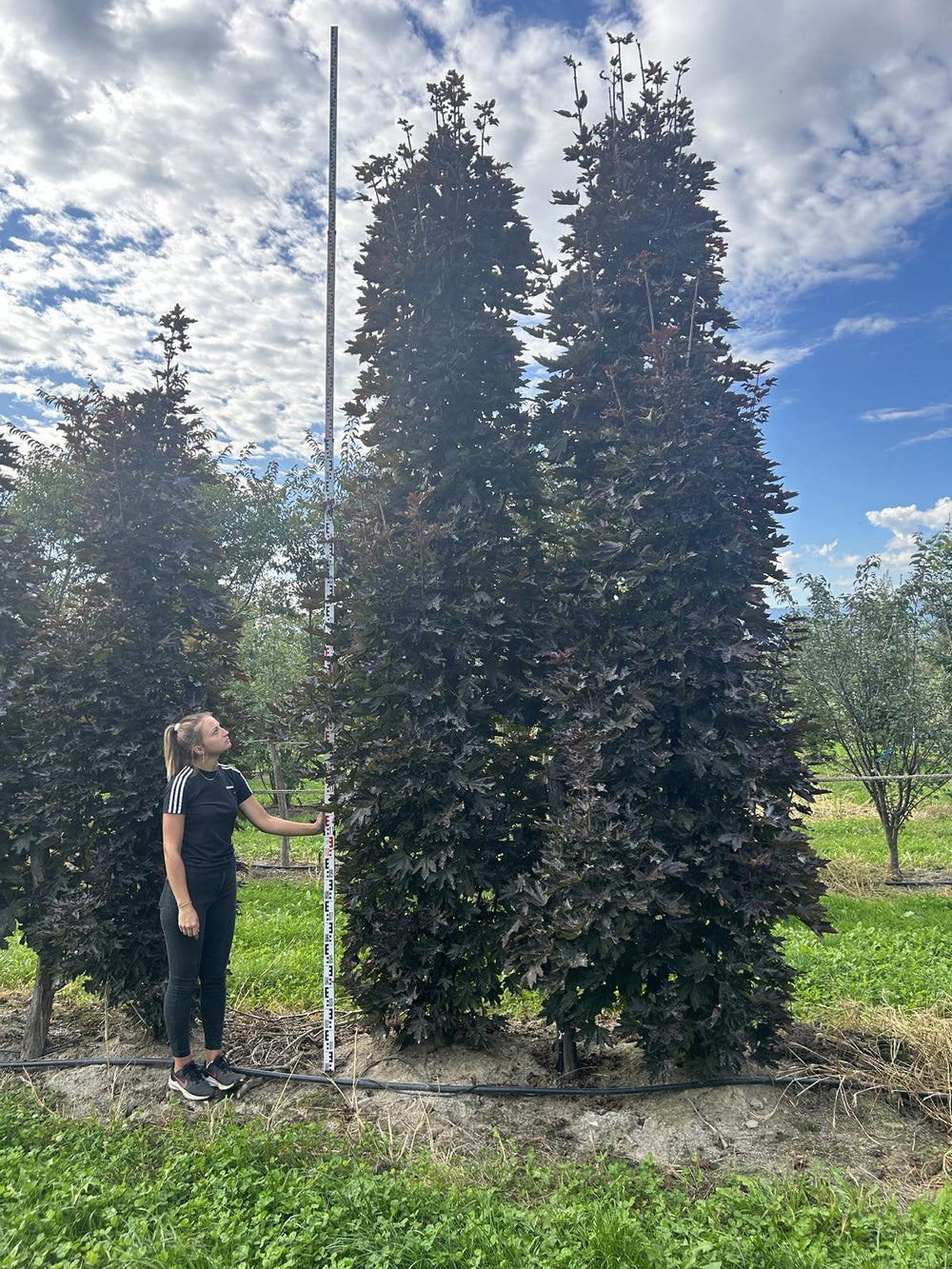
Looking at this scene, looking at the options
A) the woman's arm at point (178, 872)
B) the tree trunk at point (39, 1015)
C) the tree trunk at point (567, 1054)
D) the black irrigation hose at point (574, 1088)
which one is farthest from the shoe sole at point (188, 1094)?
the tree trunk at point (567, 1054)

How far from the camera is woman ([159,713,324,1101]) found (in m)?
4.22

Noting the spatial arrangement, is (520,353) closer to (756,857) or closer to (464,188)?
(464,188)

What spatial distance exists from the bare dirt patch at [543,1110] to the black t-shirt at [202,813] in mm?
1311

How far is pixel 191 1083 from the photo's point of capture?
431 centimetres

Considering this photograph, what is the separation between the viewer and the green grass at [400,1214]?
2709mm

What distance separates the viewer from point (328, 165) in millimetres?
5328

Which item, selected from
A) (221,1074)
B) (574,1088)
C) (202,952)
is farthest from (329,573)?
(574,1088)

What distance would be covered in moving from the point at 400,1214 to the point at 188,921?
179 centimetres

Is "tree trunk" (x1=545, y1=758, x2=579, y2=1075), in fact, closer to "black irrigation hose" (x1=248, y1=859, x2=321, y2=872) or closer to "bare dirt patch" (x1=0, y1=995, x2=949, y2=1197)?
"bare dirt patch" (x1=0, y1=995, x2=949, y2=1197)

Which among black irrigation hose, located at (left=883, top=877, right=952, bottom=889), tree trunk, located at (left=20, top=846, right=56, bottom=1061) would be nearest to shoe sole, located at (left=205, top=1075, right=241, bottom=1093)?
tree trunk, located at (left=20, top=846, right=56, bottom=1061)

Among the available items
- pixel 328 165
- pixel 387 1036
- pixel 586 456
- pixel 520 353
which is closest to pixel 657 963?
pixel 387 1036

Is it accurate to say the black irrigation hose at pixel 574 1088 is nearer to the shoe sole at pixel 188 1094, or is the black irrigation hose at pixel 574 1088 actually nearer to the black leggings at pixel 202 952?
the shoe sole at pixel 188 1094

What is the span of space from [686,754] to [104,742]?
3.58m

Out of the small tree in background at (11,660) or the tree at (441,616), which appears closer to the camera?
the tree at (441,616)
